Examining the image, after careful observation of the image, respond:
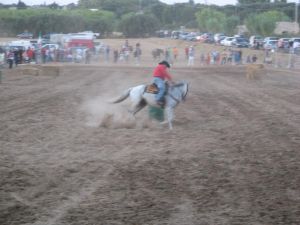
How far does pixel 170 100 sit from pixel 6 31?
7109cm

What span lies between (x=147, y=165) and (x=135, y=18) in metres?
85.2

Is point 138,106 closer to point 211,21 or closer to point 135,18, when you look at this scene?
point 135,18

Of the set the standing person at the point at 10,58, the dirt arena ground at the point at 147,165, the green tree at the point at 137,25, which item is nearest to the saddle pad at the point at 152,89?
the dirt arena ground at the point at 147,165

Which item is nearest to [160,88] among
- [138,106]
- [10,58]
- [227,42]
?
[138,106]

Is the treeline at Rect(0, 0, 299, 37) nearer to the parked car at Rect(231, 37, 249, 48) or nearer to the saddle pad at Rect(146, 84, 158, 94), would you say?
the parked car at Rect(231, 37, 249, 48)

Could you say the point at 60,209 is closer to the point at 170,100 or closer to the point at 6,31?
the point at 170,100

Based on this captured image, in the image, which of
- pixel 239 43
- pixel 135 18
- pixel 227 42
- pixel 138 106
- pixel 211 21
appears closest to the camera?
pixel 138 106

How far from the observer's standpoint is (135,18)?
93438 mm

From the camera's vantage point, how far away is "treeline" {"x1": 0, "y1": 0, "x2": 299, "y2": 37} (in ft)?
266

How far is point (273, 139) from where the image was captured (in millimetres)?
12641

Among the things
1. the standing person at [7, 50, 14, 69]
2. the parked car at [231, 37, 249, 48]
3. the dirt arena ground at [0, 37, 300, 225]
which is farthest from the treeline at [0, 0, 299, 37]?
the dirt arena ground at [0, 37, 300, 225]

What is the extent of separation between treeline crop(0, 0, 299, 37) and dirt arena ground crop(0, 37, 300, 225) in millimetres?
64155

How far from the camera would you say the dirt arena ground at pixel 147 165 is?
7258mm

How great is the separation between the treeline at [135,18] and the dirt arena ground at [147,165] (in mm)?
64155
